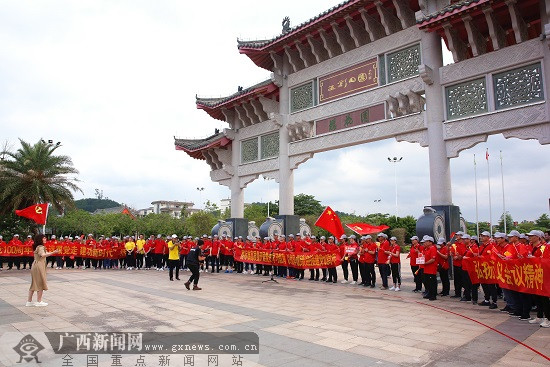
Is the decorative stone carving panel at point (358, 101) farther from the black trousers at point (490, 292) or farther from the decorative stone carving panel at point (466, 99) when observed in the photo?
the black trousers at point (490, 292)

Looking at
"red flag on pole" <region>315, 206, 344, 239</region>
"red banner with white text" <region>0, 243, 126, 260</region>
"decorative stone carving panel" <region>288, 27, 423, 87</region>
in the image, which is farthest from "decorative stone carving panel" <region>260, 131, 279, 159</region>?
"red banner with white text" <region>0, 243, 126, 260</region>

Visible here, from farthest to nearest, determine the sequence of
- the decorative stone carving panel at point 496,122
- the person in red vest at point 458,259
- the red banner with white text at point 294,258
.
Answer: the red banner with white text at point 294,258, the decorative stone carving panel at point 496,122, the person in red vest at point 458,259

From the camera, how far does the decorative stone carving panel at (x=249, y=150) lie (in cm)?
2016

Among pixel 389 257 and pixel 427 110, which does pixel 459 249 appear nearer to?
pixel 389 257

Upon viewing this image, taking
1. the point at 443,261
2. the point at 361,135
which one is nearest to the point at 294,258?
the point at 361,135

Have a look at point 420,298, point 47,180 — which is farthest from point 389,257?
point 47,180

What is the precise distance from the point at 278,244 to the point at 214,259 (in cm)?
427

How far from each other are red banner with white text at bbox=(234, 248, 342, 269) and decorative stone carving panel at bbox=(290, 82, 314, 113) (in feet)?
21.1

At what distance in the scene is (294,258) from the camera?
15.2 metres

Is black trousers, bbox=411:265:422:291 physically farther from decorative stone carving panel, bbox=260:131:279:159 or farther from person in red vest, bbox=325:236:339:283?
decorative stone carving panel, bbox=260:131:279:159

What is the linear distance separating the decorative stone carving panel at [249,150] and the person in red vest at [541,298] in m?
13.7

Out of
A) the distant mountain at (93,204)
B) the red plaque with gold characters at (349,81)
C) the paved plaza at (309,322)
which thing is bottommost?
the paved plaza at (309,322)

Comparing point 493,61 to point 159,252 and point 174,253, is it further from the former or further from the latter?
point 159,252

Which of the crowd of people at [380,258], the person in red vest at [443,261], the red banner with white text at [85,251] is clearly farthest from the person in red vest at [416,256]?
the red banner with white text at [85,251]
